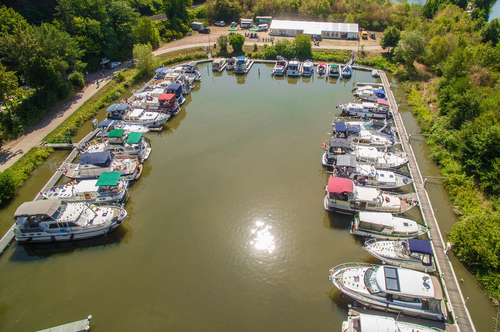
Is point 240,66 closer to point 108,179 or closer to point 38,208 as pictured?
point 108,179

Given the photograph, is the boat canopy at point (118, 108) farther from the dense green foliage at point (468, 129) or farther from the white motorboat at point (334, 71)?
the dense green foliage at point (468, 129)

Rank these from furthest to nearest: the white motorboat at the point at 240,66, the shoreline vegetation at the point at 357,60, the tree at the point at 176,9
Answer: the tree at the point at 176,9 < the white motorboat at the point at 240,66 < the shoreline vegetation at the point at 357,60

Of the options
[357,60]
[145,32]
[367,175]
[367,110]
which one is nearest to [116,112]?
[145,32]

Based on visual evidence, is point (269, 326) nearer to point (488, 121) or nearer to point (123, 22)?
point (488, 121)

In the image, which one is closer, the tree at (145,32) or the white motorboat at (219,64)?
the white motorboat at (219,64)

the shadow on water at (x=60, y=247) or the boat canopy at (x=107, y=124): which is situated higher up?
the boat canopy at (x=107, y=124)

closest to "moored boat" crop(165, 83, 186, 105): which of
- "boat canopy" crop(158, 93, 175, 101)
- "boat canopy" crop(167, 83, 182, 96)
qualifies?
"boat canopy" crop(167, 83, 182, 96)

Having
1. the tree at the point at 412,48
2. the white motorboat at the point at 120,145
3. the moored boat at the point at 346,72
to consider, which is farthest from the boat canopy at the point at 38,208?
the tree at the point at 412,48
